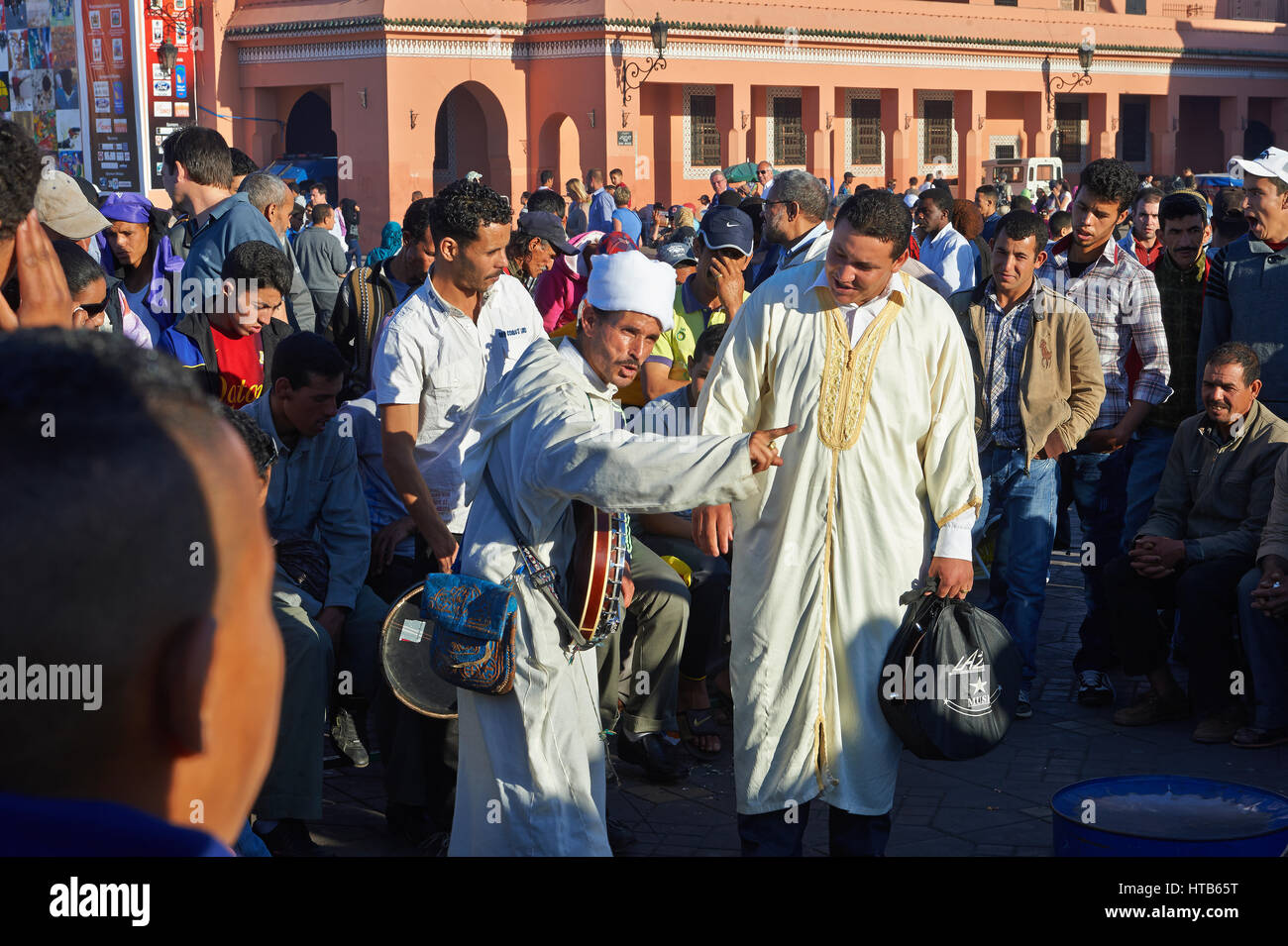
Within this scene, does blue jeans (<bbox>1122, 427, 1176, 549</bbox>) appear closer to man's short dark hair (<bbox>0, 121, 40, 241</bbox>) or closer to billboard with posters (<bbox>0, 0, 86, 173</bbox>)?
man's short dark hair (<bbox>0, 121, 40, 241</bbox>)

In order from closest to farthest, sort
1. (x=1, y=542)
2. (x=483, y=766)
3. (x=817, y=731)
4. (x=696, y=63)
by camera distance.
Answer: (x=1, y=542) < (x=483, y=766) < (x=817, y=731) < (x=696, y=63)

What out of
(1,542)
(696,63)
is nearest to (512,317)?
(1,542)

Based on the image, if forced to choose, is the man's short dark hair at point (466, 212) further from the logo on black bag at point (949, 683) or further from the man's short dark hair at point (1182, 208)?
the man's short dark hair at point (1182, 208)

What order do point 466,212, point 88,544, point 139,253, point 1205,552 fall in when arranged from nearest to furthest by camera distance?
1. point 88,544
2. point 466,212
3. point 1205,552
4. point 139,253

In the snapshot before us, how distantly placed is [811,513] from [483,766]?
1212mm

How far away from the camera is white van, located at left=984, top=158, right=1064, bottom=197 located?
104ft

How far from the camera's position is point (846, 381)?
423 cm

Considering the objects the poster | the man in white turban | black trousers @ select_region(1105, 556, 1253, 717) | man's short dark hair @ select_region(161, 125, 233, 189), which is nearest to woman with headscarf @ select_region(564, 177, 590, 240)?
the poster

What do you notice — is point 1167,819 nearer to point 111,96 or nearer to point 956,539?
point 956,539

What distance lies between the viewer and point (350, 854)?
15.5 feet

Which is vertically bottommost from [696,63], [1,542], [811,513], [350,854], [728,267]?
[350,854]

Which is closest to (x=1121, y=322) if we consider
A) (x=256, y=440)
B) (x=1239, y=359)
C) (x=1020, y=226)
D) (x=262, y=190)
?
(x=1239, y=359)

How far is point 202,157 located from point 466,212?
237 centimetres
